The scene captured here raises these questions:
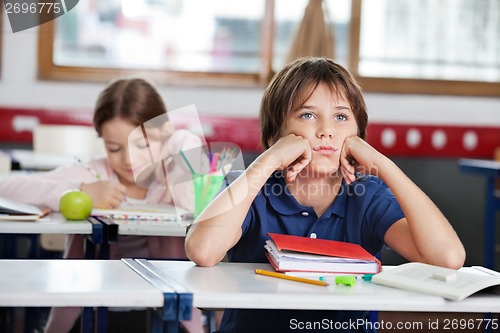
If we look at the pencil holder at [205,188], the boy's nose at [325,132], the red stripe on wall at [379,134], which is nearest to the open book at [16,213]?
the pencil holder at [205,188]

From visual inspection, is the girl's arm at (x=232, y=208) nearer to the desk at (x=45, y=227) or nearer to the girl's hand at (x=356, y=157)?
the girl's hand at (x=356, y=157)

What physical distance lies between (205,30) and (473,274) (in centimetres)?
362

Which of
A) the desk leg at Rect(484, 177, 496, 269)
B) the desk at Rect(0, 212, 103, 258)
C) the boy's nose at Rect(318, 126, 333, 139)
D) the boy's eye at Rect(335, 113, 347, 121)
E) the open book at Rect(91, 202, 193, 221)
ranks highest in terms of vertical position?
the boy's eye at Rect(335, 113, 347, 121)

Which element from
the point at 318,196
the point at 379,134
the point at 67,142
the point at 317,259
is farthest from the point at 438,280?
the point at 379,134

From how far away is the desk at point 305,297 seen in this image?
1.26 metres

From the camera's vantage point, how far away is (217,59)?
A: 4.93m

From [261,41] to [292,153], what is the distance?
3288 mm

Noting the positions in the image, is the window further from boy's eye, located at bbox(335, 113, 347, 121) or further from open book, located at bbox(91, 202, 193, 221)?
boy's eye, located at bbox(335, 113, 347, 121)

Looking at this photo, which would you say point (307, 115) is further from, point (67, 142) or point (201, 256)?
point (67, 142)

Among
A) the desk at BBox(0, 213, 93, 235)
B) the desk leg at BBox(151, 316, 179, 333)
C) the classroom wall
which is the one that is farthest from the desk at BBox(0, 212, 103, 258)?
the classroom wall

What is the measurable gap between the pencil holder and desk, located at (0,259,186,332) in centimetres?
70

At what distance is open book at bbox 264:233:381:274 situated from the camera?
1495 mm

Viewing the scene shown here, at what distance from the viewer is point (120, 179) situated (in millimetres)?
2783

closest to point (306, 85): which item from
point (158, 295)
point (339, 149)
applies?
point (339, 149)
